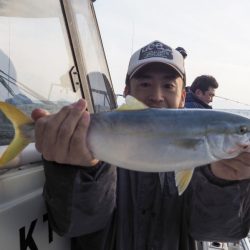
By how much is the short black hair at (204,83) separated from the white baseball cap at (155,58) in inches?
184

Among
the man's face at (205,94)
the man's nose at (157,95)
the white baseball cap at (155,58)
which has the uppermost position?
the white baseball cap at (155,58)

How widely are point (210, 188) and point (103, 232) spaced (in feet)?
2.08

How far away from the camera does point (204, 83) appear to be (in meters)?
7.55

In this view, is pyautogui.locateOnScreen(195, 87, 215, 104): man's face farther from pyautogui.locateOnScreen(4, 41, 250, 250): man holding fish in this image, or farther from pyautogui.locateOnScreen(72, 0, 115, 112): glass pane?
pyautogui.locateOnScreen(4, 41, 250, 250): man holding fish

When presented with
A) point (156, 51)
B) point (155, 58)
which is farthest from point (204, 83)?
point (155, 58)

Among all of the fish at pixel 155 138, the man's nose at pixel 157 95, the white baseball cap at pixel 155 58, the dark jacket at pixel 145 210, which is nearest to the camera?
the fish at pixel 155 138

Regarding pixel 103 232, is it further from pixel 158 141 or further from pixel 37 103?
pixel 37 103

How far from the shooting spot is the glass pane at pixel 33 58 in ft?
7.69

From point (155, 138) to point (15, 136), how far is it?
2.16 ft

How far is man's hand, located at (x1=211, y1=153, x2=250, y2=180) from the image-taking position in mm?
2047

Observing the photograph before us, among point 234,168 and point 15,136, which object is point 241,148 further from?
point 15,136

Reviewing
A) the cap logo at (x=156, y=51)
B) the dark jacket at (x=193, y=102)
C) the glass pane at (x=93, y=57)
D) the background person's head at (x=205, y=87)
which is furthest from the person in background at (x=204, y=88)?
the cap logo at (x=156, y=51)

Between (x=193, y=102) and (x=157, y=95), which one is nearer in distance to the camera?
(x=157, y=95)

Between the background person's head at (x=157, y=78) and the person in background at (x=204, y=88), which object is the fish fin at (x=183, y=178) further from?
the person in background at (x=204, y=88)
